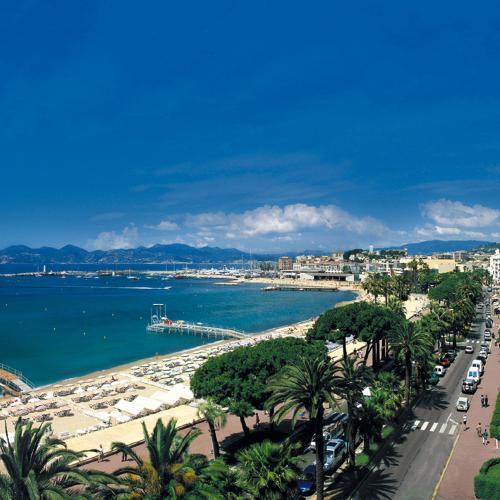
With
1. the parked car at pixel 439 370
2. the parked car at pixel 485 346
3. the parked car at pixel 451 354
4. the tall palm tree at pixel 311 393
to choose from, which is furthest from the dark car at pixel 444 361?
the tall palm tree at pixel 311 393

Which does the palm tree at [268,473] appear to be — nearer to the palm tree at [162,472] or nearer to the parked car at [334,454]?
the palm tree at [162,472]

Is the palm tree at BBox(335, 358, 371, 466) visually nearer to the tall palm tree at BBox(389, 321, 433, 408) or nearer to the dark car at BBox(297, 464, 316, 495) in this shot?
the dark car at BBox(297, 464, 316, 495)

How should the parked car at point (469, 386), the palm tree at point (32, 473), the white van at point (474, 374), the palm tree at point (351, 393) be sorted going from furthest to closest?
1. the white van at point (474, 374)
2. the parked car at point (469, 386)
3. the palm tree at point (351, 393)
4. the palm tree at point (32, 473)

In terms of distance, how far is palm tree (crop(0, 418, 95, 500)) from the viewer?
40.8 feet

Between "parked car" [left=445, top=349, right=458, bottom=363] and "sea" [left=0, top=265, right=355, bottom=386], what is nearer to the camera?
"parked car" [left=445, top=349, right=458, bottom=363]

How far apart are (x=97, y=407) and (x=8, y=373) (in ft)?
76.7

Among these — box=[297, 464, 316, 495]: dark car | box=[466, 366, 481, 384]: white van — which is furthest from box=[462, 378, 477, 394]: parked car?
box=[297, 464, 316, 495]: dark car

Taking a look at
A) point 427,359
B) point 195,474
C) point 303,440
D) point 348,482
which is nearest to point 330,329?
point 427,359

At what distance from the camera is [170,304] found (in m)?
143

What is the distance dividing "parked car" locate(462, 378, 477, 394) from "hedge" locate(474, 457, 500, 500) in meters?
16.2

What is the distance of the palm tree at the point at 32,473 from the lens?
12430 millimetres

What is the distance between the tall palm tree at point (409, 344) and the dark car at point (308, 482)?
42.2ft

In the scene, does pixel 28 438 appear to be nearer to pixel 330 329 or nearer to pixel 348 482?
pixel 348 482

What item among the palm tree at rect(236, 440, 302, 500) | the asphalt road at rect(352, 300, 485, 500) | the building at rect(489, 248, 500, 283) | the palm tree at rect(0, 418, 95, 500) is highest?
the building at rect(489, 248, 500, 283)
